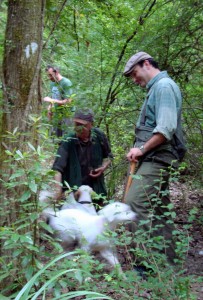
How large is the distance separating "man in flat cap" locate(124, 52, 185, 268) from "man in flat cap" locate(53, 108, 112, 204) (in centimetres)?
68

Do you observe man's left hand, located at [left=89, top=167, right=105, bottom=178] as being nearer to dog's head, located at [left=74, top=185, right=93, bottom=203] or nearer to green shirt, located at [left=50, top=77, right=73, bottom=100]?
dog's head, located at [left=74, top=185, right=93, bottom=203]

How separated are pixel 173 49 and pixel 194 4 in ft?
1.98

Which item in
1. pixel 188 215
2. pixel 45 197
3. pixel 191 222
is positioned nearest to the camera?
pixel 45 197

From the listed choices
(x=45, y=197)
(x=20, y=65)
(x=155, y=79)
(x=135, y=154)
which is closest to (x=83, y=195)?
(x=135, y=154)

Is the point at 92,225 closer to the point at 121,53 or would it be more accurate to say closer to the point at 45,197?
the point at 45,197

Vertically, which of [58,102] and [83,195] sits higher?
[58,102]

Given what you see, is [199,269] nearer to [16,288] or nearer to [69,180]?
[69,180]

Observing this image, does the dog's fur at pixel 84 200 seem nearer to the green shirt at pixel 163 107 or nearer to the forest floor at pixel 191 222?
the forest floor at pixel 191 222

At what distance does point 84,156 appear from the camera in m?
4.76

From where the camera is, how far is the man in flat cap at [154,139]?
3.81 metres

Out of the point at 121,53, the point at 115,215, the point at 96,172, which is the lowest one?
the point at 115,215

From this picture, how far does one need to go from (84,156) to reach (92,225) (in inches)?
48.1

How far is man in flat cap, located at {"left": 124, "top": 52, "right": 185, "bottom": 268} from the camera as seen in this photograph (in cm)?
381


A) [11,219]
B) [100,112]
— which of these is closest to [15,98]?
[11,219]
